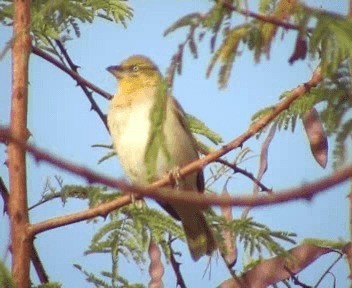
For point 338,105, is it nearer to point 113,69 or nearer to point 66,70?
point 66,70

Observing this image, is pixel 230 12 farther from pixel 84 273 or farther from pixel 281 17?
pixel 84 273

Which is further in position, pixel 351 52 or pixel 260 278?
pixel 260 278

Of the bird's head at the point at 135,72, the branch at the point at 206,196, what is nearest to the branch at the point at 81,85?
the bird's head at the point at 135,72

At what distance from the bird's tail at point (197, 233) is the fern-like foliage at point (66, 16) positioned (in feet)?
3.73

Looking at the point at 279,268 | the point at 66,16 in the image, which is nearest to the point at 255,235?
the point at 279,268

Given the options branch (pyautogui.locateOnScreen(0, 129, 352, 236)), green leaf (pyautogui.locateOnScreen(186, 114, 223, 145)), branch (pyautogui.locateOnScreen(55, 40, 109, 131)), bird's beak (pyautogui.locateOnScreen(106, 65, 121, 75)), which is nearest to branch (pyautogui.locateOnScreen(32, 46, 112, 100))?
branch (pyautogui.locateOnScreen(55, 40, 109, 131))

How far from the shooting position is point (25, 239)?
2.77 metres

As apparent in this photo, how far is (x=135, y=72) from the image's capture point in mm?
5707

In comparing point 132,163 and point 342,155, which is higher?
point 132,163

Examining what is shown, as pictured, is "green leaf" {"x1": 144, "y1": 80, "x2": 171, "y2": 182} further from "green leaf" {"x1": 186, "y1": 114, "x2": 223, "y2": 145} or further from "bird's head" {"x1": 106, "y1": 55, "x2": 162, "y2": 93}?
"bird's head" {"x1": 106, "y1": 55, "x2": 162, "y2": 93}

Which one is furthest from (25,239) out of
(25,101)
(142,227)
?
(142,227)

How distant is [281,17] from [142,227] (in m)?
1.88

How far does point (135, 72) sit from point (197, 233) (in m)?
1.46

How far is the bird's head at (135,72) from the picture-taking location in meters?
5.47
